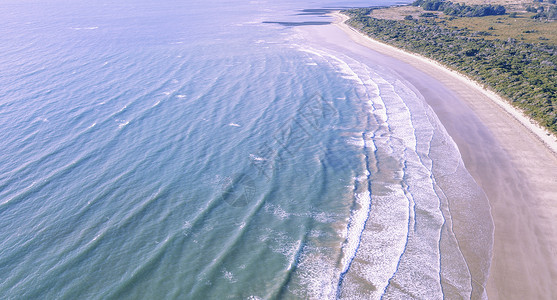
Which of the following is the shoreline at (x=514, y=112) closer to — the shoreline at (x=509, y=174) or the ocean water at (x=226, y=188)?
the shoreline at (x=509, y=174)

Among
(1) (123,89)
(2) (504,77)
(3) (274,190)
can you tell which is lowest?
(1) (123,89)

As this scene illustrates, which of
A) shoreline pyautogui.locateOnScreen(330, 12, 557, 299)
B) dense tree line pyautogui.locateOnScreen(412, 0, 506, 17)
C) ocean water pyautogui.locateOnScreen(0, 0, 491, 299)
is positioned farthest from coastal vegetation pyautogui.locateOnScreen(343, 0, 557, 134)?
ocean water pyautogui.locateOnScreen(0, 0, 491, 299)

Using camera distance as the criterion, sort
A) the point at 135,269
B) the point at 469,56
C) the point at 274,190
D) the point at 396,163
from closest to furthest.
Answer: the point at 135,269, the point at 274,190, the point at 396,163, the point at 469,56

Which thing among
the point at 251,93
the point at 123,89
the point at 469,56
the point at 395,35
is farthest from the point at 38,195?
the point at 395,35

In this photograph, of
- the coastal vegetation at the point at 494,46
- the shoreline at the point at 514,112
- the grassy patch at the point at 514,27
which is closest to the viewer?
the shoreline at the point at 514,112

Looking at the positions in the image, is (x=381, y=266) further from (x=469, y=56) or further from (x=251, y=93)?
(x=469, y=56)

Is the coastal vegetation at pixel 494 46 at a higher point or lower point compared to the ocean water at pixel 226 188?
higher

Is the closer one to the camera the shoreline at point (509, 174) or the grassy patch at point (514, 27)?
the shoreline at point (509, 174)

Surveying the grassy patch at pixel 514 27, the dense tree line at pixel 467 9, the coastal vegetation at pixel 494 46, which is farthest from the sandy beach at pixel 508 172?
the dense tree line at pixel 467 9
